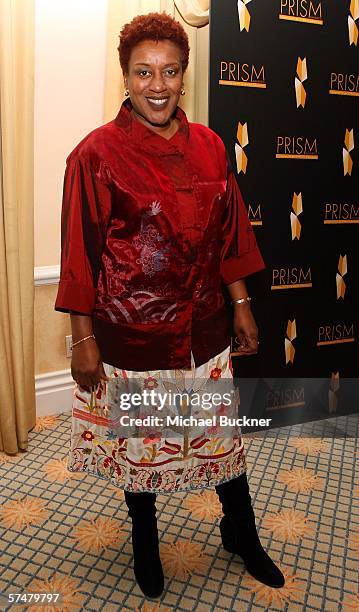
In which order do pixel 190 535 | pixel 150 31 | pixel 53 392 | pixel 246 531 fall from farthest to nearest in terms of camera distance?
pixel 53 392
pixel 190 535
pixel 246 531
pixel 150 31

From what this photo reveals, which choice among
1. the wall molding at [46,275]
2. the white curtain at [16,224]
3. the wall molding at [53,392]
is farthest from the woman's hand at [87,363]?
the wall molding at [53,392]

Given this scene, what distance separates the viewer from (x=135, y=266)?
1.57 metres

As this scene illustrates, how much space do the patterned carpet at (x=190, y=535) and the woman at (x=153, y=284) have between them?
10 centimetres

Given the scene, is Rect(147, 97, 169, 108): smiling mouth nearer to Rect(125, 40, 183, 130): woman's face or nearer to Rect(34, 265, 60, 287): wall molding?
Rect(125, 40, 183, 130): woman's face

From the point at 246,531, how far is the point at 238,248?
821 millimetres

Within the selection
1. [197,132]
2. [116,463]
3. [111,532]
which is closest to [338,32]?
[197,132]


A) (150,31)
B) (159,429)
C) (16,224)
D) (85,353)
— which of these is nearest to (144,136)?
(150,31)

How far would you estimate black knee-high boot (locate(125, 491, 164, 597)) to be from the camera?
1.76 meters

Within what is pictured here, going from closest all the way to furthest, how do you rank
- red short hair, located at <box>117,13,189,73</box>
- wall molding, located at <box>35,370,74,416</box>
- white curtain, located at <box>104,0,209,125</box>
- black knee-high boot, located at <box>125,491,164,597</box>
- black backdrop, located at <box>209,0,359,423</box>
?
red short hair, located at <box>117,13,189,73</box>, black knee-high boot, located at <box>125,491,164,597</box>, black backdrop, located at <box>209,0,359,423</box>, white curtain, located at <box>104,0,209,125</box>, wall molding, located at <box>35,370,74,416</box>

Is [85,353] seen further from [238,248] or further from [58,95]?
[58,95]

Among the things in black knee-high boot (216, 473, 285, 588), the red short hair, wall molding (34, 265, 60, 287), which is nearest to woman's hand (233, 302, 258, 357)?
black knee-high boot (216, 473, 285, 588)

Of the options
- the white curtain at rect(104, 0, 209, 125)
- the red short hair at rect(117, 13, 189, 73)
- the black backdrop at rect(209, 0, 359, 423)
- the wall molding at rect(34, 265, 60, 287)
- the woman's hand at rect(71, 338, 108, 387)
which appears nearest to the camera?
the red short hair at rect(117, 13, 189, 73)

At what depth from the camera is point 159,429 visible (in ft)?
5.60

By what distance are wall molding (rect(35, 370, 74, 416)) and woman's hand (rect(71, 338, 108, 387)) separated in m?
1.30
